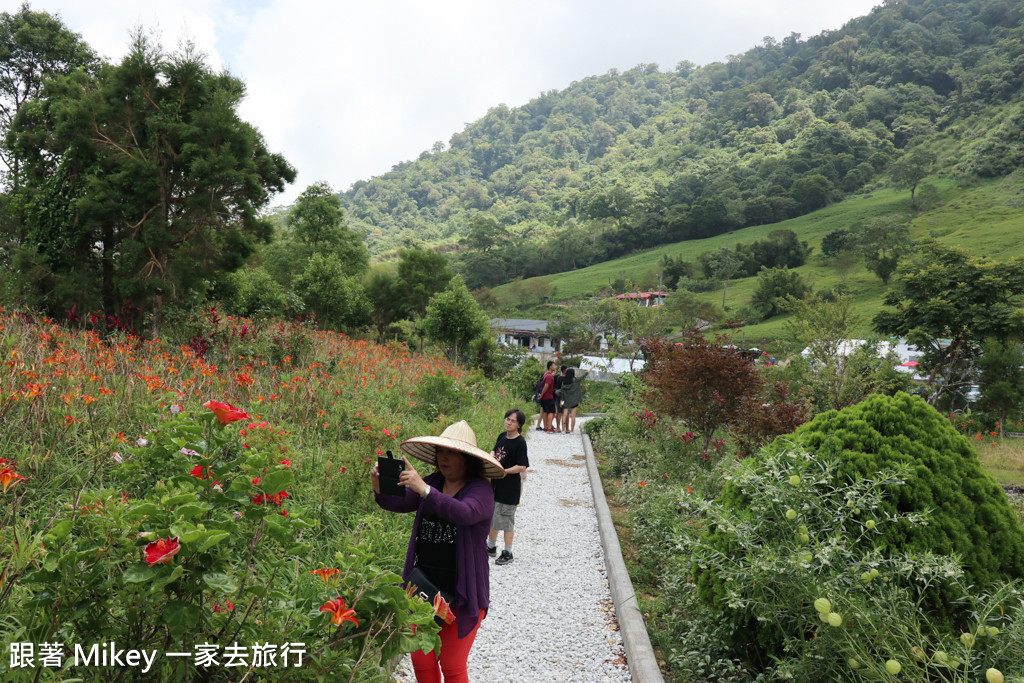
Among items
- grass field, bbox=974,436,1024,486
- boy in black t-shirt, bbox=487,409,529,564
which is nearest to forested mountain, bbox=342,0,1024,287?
grass field, bbox=974,436,1024,486

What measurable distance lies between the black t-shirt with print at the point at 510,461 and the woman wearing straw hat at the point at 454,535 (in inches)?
105

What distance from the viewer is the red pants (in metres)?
2.48

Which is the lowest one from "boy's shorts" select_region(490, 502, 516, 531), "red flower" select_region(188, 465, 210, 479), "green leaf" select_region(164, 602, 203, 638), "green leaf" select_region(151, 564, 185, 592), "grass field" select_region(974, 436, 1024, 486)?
"grass field" select_region(974, 436, 1024, 486)

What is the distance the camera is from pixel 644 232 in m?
82.6

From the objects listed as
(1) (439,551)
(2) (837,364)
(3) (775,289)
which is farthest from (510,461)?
(3) (775,289)

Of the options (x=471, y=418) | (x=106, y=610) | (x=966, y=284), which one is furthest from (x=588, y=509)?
(x=966, y=284)

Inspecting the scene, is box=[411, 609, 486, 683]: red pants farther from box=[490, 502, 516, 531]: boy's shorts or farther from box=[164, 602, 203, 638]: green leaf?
box=[490, 502, 516, 531]: boy's shorts

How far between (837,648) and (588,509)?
4895mm

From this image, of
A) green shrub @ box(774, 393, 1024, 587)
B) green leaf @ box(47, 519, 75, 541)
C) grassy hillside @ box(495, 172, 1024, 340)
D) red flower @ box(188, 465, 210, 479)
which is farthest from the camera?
grassy hillside @ box(495, 172, 1024, 340)

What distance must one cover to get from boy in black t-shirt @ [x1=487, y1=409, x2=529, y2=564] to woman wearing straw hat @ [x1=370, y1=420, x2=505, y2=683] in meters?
2.59

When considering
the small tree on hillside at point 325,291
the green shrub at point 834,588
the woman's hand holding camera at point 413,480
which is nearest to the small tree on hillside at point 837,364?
the green shrub at point 834,588

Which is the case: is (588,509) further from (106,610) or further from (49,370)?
(106,610)

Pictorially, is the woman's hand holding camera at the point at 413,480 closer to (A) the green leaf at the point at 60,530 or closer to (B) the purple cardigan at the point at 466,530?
(B) the purple cardigan at the point at 466,530

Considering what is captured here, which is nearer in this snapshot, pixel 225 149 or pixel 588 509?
pixel 588 509
